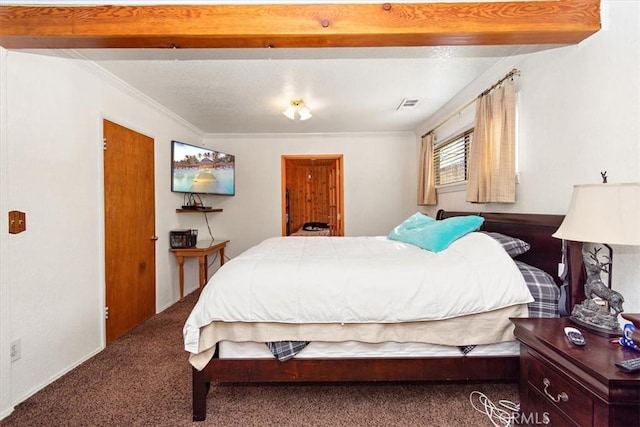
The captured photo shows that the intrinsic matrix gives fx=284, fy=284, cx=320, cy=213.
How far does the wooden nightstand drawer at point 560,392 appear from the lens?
1036 millimetres

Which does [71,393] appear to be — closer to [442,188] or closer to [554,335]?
[554,335]

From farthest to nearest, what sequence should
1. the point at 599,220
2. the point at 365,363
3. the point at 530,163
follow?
1. the point at 530,163
2. the point at 365,363
3. the point at 599,220

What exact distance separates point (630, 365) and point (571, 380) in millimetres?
192

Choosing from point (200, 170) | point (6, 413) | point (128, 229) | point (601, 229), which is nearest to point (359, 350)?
point (601, 229)

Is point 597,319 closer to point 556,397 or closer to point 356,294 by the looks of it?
point 556,397

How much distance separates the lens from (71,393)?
1828 millimetres

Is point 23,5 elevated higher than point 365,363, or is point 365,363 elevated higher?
point 23,5

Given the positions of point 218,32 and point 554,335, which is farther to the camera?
point 218,32

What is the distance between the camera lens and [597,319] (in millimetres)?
1285

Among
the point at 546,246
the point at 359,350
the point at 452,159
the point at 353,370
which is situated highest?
the point at 452,159

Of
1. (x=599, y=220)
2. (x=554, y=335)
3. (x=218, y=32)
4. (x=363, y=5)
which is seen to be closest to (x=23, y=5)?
A: (x=218, y=32)

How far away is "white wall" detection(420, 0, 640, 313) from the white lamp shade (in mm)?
392

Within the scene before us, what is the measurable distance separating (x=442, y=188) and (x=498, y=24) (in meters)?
2.31


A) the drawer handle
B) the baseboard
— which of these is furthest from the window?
the baseboard
